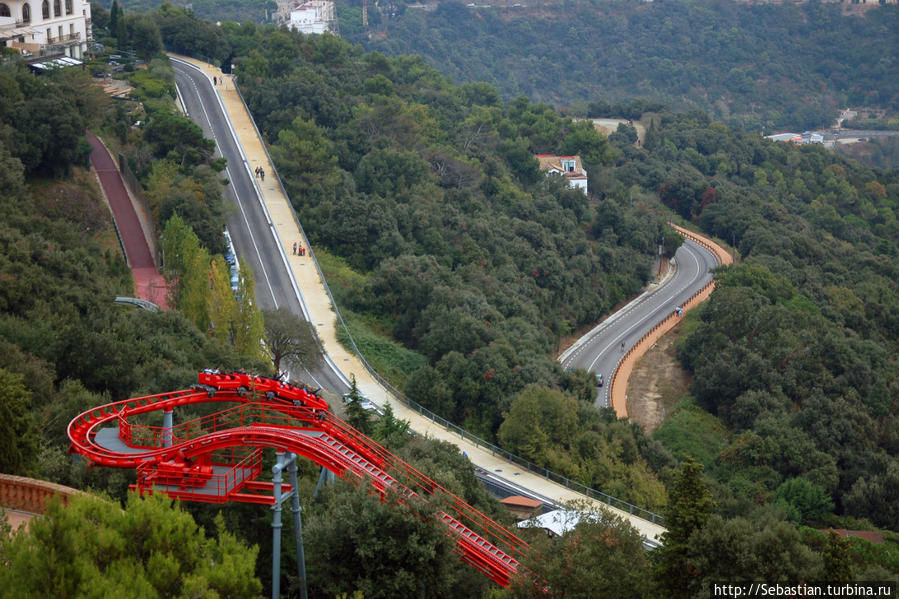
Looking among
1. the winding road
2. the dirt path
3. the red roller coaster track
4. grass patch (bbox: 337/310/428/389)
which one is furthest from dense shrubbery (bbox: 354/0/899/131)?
the red roller coaster track

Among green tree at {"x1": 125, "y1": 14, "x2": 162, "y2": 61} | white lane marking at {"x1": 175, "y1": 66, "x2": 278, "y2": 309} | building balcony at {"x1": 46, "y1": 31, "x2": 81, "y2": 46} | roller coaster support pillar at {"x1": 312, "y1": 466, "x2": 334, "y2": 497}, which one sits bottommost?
white lane marking at {"x1": 175, "y1": 66, "x2": 278, "y2": 309}

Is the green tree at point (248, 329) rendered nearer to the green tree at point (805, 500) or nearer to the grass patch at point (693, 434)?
the grass patch at point (693, 434)

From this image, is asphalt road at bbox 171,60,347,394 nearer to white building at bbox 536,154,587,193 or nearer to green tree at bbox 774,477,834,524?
green tree at bbox 774,477,834,524

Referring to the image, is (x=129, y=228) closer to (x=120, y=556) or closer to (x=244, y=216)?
(x=244, y=216)

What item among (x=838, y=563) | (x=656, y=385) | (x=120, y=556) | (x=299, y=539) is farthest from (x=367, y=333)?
(x=120, y=556)

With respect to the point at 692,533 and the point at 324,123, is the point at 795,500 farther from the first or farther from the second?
the point at 324,123

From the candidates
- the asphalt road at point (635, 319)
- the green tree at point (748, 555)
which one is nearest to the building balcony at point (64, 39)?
the asphalt road at point (635, 319)
